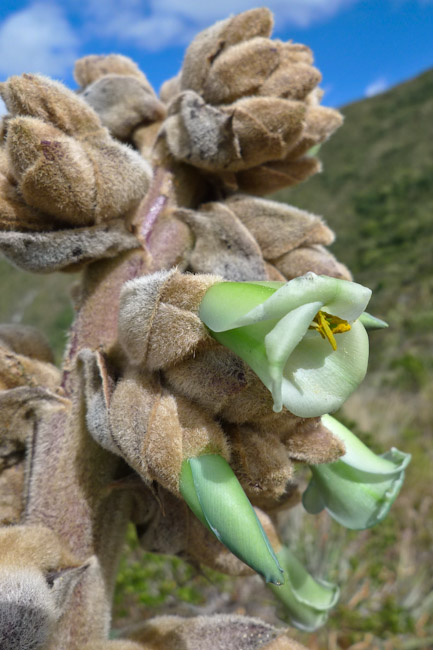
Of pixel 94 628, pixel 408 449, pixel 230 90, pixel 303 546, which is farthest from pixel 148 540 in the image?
pixel 408 449

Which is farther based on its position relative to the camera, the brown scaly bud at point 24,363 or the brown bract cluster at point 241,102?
the brown bract cluster at point 241,102

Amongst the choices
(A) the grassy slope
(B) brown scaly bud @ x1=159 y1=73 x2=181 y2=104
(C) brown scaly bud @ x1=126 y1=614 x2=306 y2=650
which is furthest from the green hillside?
(C) brown scaly bud @ x1=126 y1=614 x2=306 y2=650

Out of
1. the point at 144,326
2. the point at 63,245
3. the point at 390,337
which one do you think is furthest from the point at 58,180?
the point at 390,337

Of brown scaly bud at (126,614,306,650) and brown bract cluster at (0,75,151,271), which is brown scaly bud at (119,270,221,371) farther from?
brown scaly bud at (126,614,306,650)

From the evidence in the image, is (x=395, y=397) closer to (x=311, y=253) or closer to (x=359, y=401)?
(x=359, y=401)

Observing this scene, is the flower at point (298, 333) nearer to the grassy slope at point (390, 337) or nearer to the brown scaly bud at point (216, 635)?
the brown scaly bud at point (216, 635)

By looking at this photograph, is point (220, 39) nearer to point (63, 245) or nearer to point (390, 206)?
point (63, 245)

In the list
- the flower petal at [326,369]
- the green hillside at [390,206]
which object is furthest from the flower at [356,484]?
the green hillside at [390,206]
